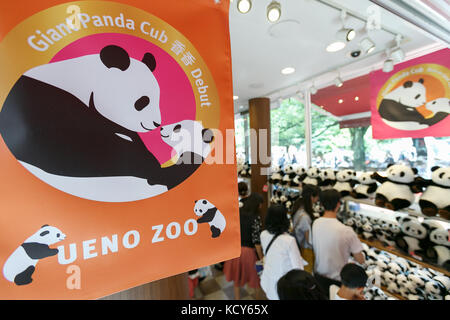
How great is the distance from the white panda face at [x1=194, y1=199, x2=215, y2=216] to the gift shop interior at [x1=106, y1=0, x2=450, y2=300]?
0.48 m

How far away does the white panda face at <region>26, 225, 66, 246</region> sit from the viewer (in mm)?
507

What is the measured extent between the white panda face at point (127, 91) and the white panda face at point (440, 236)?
271 cm

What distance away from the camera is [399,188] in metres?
1.98

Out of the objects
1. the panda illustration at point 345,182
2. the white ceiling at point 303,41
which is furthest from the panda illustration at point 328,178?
the white ceiling at point 303,41

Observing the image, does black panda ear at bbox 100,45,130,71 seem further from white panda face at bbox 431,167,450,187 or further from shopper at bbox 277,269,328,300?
white panda face at bbox 431,167,450,187

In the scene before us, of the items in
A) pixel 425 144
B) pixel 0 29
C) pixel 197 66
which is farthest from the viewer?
pixel 425 144

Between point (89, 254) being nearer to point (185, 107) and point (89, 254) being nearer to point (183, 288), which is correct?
point (185, 107)

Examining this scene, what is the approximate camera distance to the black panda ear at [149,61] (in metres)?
0.62

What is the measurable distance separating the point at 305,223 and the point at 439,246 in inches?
49.7

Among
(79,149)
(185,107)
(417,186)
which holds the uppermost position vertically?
(185,107)

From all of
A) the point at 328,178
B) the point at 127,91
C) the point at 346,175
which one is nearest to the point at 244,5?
the point at 127,91

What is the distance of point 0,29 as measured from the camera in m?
0.47
